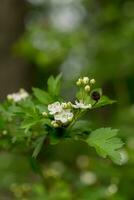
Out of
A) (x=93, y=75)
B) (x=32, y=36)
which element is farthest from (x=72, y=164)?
(x=32, y=36)

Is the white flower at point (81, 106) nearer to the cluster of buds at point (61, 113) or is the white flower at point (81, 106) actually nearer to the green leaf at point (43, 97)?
the cluster of buds at point (61, 113)

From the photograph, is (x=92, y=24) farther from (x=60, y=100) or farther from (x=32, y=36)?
(x=60, y=100)

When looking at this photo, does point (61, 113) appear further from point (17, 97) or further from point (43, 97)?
point (17, 97)

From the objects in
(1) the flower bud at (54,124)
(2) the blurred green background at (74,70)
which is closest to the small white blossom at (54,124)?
(1) the flower bud at (54,124)

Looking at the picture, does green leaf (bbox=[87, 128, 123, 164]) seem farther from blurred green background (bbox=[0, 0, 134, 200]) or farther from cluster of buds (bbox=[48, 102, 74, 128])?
blurred green background (bbox=[0, 0, 134, 200])

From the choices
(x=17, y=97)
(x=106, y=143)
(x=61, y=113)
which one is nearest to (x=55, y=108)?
A: (x=61, y=113)
